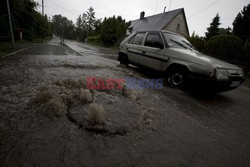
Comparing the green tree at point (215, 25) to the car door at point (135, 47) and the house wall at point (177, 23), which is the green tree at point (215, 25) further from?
the car door at point (135, 47)

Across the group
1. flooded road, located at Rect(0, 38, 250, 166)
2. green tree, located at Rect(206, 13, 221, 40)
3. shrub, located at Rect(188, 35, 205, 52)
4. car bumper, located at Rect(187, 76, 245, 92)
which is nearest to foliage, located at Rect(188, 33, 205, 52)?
shrub, located at Rect(188, 35, 205, 52)

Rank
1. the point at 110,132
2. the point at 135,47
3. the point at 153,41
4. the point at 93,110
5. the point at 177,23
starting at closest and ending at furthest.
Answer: the point at 110,132 < the point at 93,110 < the point at 153,41 < the point at 135,47 < the point at 177,23

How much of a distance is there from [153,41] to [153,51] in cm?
36

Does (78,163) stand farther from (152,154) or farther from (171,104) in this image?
(171,104)

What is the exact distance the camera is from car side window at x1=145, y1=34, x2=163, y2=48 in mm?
3740

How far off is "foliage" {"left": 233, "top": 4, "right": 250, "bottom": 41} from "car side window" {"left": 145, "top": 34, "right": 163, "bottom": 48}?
21241mm

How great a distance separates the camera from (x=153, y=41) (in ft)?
13.0

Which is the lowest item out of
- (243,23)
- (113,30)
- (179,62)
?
(179,62)

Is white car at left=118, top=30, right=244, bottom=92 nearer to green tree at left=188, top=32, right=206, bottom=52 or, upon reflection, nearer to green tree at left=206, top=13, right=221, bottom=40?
green tree at left=188, top=32, right=206, bottom=52

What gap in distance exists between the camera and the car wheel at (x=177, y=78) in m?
3.20

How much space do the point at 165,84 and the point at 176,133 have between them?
7.44ft

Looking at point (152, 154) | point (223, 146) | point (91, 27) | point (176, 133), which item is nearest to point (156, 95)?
point (176, 133)

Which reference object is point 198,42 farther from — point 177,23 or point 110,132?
point 177,23

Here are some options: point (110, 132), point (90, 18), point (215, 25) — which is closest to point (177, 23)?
point (215, 25)
